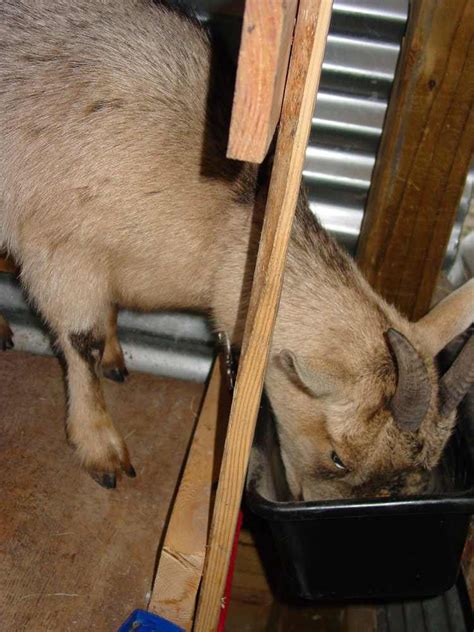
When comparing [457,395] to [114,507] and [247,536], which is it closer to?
[114,507]

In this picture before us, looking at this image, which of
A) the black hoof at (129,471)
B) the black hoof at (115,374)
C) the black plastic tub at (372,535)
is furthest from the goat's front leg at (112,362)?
the black plastic tub at (372,535)

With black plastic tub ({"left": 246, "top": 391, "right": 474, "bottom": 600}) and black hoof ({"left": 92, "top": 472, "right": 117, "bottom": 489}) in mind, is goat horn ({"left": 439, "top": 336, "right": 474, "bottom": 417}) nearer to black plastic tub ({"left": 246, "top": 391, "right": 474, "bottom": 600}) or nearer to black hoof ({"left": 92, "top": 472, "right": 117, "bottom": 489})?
black plastic tub ({"left": 246, "top": 391, "right": 474, "bottom": 600})

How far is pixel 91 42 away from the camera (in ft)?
8.67

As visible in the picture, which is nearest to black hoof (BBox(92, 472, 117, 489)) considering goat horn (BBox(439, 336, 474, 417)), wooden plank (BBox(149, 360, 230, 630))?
wooden plank (BBox(149, 360, 230, 630))

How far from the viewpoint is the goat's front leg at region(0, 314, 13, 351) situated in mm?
3820

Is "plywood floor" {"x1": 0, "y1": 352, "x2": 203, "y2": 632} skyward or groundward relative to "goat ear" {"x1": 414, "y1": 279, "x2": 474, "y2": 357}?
groundward

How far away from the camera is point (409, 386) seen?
7.33 feet

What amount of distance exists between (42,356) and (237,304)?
58.7 inches

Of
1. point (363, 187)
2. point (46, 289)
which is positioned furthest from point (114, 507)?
point (363, 187)

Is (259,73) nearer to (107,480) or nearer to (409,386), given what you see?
(409,386)

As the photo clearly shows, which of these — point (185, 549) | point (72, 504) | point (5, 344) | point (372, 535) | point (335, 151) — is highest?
point (335, 151)

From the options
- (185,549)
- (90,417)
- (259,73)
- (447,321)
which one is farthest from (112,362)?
(259,73)

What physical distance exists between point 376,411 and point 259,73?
1.53m

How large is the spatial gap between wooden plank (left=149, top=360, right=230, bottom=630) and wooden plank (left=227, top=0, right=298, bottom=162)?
5.37 ft
